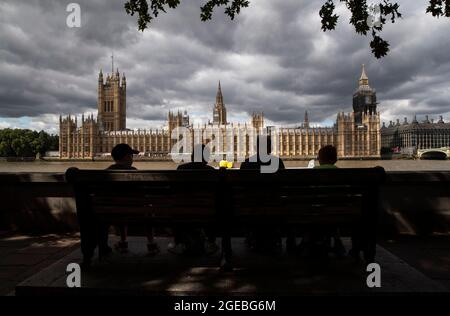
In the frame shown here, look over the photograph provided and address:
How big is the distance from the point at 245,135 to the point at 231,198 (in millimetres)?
80654

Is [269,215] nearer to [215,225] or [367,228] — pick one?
[215,225]

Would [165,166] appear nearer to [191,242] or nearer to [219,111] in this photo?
[191,242]

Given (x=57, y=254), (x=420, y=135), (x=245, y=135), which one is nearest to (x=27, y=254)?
(x=57, y=254)

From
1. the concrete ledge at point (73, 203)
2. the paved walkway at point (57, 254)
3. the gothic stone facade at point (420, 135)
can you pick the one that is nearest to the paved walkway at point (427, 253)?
the paved walkway at point (57, 254)

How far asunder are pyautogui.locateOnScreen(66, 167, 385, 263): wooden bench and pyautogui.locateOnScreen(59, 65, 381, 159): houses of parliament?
246 feet

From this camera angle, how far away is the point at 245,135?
82688mm

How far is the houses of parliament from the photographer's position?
8275 cm

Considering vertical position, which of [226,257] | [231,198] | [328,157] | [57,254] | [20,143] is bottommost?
[57,254]

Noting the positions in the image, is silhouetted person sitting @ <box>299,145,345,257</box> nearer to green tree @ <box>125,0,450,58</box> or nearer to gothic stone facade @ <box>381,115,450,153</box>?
green tree @ <box>125,0,450,58</box>

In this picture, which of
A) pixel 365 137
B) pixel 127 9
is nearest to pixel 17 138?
pixel 365 137

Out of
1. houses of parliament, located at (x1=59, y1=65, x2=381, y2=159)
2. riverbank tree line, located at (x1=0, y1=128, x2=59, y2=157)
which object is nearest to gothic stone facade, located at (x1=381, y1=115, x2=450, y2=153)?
houses of parliament, located at (x1=59, y1=65, x2=381, y2=159)

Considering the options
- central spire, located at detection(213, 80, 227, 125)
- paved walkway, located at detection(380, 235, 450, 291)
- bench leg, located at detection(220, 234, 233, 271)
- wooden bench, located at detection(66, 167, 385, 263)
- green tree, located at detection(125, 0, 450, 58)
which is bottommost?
paved walkway, located at detection(380, 235, 450, 291)

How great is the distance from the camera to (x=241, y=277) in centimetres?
218

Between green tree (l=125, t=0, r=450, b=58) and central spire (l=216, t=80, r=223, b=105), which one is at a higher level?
central spire (l=216, t=80, r=223, b=105)
